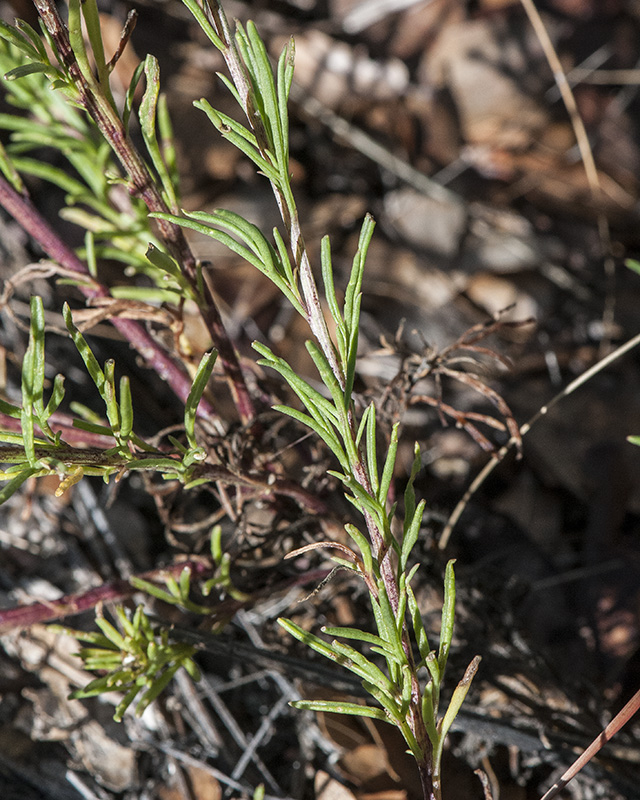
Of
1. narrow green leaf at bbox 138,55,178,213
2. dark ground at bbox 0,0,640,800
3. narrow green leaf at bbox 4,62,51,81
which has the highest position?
narrow green leaf at bbox 4,62,51,81

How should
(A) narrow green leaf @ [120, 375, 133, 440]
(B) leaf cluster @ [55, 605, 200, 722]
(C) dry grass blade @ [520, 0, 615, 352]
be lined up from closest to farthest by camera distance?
(A) narrow green leaf @ [120, 375, 133, 440]
(B) leaf cluster @ [55, 605, 200, 722]
(C) dry grass blade @ [520, 0, 615, 352]

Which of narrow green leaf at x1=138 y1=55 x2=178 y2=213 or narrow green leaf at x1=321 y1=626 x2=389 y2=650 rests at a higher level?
narrow green leaf at x1=138 y1=55 x2=178 y2=213

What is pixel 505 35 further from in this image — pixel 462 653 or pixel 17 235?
pixel 462 653

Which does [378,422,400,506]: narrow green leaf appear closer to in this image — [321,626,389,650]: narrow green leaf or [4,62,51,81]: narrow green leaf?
[321,626,389,650]: narrow green leaf

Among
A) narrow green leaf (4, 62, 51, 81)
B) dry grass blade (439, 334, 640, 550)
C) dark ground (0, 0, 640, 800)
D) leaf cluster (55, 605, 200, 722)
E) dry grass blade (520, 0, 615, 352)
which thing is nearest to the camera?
narrow green leaf (4, 62, 51, 81)

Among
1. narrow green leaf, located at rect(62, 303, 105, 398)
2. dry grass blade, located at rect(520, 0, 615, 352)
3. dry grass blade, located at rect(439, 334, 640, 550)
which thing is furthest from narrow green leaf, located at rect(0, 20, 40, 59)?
dry grass blade, located at rect(520, 0, 615, 352)

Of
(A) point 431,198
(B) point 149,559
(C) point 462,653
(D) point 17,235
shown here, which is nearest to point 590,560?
(C) point 462,653
